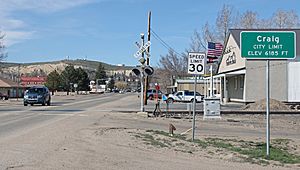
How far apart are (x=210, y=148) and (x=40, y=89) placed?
33.4 metres

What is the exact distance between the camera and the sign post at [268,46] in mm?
11578

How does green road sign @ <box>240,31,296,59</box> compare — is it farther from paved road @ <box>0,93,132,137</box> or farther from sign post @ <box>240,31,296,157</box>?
paved road @ <box>0,93,132,137</box>

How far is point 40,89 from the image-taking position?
44.1m

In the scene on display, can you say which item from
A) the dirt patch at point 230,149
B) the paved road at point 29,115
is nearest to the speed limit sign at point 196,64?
the dirt patch at point 230,149

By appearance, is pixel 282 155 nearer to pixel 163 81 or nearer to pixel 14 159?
pixel 14 159

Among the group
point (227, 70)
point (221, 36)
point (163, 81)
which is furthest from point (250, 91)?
point (163, 81)

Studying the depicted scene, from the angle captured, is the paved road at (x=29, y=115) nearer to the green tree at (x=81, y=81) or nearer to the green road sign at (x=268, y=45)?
the green road sign at (x=268, y=45)

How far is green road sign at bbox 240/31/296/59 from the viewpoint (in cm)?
1158

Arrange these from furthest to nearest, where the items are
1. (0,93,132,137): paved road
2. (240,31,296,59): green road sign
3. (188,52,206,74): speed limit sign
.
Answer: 1. (0,93,132,137): paved road
2. (188,52,206,74): speed limit sign
3. (240,31,296,59): green road sign

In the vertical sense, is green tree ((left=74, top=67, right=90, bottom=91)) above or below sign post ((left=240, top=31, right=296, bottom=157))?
above

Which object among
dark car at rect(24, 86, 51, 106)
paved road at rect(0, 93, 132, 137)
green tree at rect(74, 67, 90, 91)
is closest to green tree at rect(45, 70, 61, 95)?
green tree at rect(74, 67, 90, 91)

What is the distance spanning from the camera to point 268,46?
11641 millimetres

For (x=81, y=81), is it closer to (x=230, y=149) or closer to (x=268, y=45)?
(x=230, y=149)

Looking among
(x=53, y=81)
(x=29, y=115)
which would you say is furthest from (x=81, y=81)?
(x=29, y=115)
